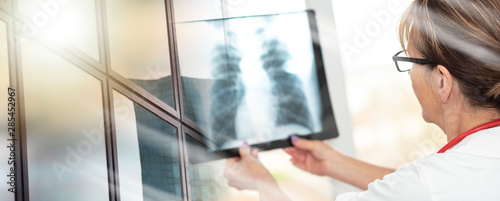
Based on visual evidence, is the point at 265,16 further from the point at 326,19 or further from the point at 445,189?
the point at 445,189

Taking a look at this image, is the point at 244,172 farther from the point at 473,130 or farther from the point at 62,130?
Result: the point at 473,130

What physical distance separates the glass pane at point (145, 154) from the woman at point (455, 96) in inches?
22.8

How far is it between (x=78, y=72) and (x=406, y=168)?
773mm

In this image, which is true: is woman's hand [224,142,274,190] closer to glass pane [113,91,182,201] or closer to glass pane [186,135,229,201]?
glass pane [186,135,229,201]

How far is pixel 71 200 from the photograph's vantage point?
3.29 ft

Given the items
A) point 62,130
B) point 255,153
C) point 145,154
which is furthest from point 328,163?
point 62,130

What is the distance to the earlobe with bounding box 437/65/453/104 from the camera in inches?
28.6

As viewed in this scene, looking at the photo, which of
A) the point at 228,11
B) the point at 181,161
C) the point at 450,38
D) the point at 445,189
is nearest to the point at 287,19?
the point at 228,11

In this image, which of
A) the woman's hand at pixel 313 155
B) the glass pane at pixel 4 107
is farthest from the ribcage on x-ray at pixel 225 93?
the glass pane at pixel 4 107

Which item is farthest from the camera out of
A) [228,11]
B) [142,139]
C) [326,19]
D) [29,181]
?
[326,19]

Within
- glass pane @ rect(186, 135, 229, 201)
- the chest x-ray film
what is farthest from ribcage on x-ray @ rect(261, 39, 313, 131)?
glass pane @ rect(186, 135, 229, 201)

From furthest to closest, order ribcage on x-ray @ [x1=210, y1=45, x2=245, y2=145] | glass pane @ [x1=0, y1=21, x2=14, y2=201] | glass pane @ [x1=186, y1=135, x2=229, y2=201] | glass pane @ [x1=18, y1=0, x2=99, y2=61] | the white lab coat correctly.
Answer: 1. ribcage on x-ray @ [x1=210, y1=45, x2=245, y2=145]
2. glass pane @ [x1=186, y1=135, x2=229, y2=201]
3. glass pane @ [x1=18, y1=0, x2=99, y2=61]
4. glass pane @ [x1=0, y1=21, x2=14, y2=201]
5. the white lab coat

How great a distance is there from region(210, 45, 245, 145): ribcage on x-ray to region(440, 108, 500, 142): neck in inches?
29.1

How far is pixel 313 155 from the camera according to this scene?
4.94 feet
